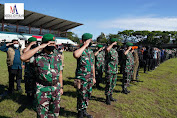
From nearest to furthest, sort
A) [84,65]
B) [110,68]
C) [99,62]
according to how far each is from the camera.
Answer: [84,65]
[110,68]
[99,62]


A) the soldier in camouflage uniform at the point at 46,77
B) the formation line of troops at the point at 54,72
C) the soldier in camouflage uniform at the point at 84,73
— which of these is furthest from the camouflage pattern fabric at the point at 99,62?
the soldier in camouflage uniform at the point at 46,77

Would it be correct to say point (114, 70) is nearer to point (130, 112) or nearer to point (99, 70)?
point (130, 112)

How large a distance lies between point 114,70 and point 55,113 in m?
2.52

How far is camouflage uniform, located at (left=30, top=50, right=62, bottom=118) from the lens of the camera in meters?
2.30

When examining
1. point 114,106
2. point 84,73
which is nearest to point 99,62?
point 114,106

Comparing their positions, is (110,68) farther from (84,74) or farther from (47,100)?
(47,100)

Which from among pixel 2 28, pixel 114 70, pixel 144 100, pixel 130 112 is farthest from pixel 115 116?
pixel 2 28

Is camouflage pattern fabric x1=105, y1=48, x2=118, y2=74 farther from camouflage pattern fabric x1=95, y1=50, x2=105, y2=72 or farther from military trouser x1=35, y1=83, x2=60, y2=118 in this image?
military trouser x1=35, y1=83, x2=60, y2=118

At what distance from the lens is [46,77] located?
2.29 metres

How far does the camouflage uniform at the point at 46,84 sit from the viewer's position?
2297mm

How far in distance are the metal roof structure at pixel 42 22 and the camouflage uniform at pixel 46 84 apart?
33.0m

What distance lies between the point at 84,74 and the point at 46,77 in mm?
1117

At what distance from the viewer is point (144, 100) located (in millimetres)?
5000

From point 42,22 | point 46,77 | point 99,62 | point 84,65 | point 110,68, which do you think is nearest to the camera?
point 46,77
